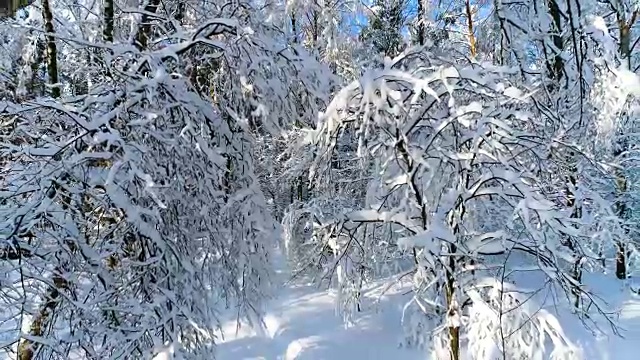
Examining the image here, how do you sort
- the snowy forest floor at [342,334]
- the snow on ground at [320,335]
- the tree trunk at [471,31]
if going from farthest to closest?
1. the tree trunk at [471,31]
2. the snow on ground at [320,335]
3. the snowy forest floor at [342,334]

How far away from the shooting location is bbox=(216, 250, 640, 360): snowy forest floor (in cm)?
745

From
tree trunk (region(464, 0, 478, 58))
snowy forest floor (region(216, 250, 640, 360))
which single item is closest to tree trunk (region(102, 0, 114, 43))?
snowy forest floor (region(216, 250, 640, 360))

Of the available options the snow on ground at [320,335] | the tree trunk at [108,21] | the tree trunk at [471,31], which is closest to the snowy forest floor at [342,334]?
the snow on ground at [320,335]

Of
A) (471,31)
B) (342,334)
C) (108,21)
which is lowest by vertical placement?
(342,334)

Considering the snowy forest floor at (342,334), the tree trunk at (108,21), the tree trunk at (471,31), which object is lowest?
the snowy forest floor at (342,334)

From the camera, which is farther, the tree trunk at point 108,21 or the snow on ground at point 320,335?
the snow on ground at point 320,335

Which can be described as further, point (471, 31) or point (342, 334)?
point (471, 31)

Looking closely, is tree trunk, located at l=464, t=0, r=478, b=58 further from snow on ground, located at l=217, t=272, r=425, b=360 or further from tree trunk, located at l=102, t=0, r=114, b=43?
tree trunk, located at l=102, t=0, r=114, b=43

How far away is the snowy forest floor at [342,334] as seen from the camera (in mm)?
7449

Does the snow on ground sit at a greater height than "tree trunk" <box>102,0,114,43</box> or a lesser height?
lesser

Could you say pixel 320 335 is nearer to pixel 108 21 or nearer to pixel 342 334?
pixel 342 334

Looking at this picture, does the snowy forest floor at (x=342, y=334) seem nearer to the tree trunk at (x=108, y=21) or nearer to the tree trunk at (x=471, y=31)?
the tree trunk at (x=108, y=21)

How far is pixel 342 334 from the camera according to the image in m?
8.63

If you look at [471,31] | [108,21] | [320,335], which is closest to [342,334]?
[320,335]
